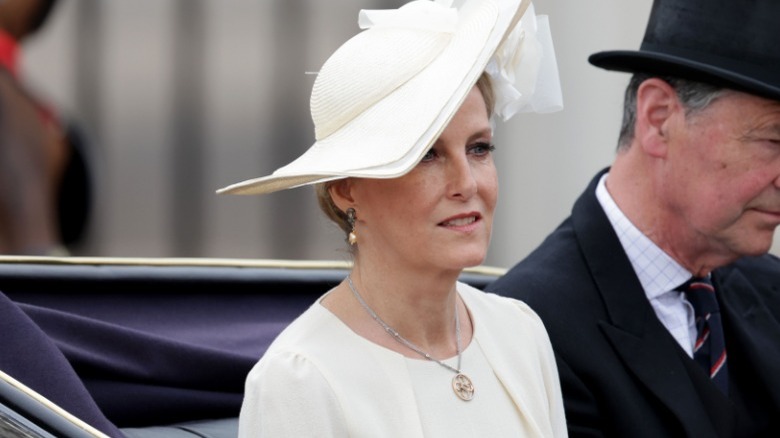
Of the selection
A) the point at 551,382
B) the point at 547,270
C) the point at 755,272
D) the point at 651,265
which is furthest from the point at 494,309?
the point at 755,272

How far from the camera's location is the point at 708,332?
262 centimetres

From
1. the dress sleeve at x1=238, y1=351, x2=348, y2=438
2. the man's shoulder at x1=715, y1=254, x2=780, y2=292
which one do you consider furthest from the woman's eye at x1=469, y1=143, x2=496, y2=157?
the man's shoulder at x1=715, y1=254, x2=780, y2=292

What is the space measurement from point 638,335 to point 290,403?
845 millimetres

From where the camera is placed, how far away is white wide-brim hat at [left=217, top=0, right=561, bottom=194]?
73.0 inches

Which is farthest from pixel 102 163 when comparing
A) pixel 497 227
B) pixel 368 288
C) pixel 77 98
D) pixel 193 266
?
pixel 368 288

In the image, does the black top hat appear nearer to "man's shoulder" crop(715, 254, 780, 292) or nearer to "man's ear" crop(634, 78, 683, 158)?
"man's ear" crop(634, 78, 683, 158)

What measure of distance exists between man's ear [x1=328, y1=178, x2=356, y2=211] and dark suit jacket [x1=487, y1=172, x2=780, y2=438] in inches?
23.8

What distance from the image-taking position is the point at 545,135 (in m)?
7.46

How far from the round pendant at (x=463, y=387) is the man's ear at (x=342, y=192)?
0.85 ft

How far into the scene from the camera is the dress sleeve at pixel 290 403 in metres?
1.83

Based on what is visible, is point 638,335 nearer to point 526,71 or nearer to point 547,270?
point 547,270

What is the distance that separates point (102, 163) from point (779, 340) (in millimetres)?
4542

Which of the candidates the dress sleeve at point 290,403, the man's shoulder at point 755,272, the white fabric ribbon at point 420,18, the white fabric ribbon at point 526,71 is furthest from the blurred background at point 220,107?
the dress sleeve at point 290,403

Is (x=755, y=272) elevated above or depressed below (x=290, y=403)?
below
